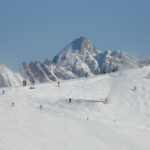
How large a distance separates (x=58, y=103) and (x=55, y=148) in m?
19.4

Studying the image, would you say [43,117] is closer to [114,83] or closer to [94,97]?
[94,97]

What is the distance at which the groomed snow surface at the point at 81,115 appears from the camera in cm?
2669

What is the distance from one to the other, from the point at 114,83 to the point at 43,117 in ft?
80.6

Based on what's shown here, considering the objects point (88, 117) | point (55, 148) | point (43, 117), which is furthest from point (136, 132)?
point (55, 148)

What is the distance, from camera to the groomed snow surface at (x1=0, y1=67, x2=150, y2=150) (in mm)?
26688

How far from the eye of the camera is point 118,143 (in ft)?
92.6

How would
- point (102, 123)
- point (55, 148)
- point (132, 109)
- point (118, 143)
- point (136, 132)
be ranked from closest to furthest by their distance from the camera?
point (55, 148)
point (118, 143)
point (136, 132)
point (102, 123)
point (132, 109)

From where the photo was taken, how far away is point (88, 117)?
38469mm

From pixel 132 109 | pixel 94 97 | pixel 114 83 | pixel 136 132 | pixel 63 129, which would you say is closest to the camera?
pixel 63 129

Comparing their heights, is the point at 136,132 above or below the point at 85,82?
below

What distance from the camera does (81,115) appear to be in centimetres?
3947

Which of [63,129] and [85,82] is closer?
[63,129]

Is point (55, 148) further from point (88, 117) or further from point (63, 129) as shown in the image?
point (88, 117)

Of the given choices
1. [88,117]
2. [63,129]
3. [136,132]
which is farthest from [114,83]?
[63,129]
